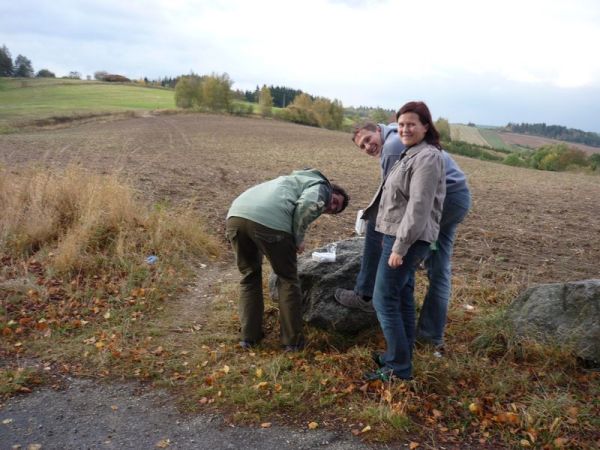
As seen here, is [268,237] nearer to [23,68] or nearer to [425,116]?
[425,116]

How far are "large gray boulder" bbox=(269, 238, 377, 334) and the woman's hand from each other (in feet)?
5.09

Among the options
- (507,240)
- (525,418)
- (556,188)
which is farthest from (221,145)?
(525,418)

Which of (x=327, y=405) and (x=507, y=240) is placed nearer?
(x=327, y=405)

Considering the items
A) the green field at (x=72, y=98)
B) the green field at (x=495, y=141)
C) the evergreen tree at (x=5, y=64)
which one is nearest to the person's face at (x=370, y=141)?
the green field at (x=72, y=98)

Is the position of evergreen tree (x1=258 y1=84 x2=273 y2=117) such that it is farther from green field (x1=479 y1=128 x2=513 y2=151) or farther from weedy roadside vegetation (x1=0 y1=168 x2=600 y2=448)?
weedy roadside vegetation (x1=0 y1=168 x2=600 y2=448)

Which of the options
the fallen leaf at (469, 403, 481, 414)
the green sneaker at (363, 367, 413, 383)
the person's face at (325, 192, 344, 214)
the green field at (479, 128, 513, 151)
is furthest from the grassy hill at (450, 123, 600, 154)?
the fallen leaf at (469, 403, 481, 414)

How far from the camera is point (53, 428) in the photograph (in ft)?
11.8

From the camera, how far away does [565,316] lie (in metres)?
4.56

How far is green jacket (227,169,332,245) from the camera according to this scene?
4234 mm

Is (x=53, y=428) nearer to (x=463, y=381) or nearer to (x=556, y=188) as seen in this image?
(x=463, y=381)

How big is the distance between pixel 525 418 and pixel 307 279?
239 cm

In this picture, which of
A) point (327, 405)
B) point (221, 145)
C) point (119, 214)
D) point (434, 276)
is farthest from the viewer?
point (221, 145)

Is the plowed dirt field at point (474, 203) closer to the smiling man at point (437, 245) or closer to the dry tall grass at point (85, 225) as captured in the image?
the dry tall grass at point (85, 225)

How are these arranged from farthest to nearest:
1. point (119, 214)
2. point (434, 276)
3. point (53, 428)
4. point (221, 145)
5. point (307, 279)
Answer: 1. point (221, 145)
2. point (119, 214)
3. point (307, 279)
4. point (434, 276)
5. point (53, 428)
